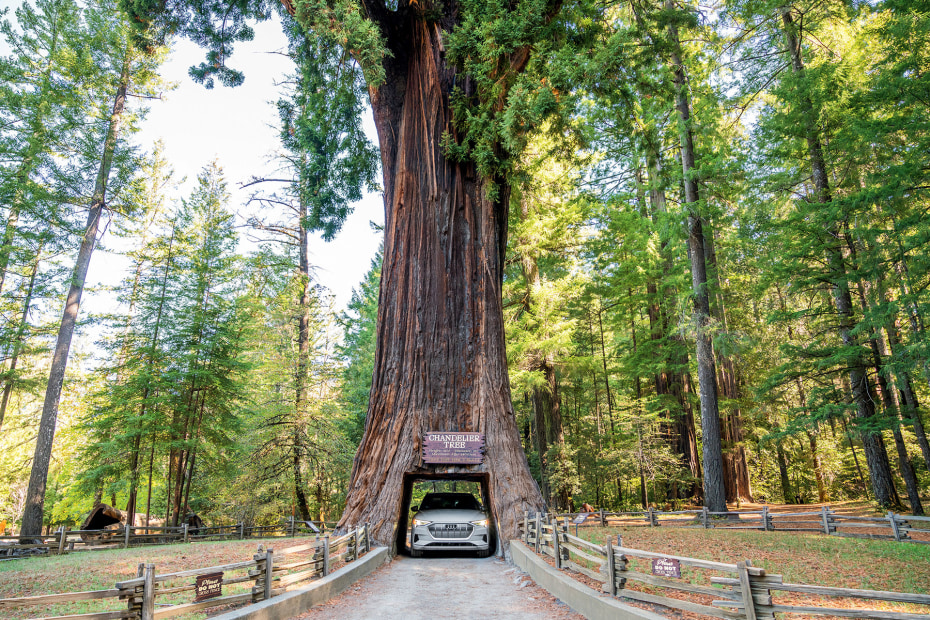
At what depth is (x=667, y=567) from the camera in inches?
187

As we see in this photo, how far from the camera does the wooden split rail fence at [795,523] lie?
10.6m

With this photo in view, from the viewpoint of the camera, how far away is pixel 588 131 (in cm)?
1591

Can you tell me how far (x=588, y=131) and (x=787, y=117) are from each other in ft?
17.5

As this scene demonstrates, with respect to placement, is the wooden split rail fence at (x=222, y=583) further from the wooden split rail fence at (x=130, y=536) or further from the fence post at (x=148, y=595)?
the wooden split rail fence at (x=130, y=536)

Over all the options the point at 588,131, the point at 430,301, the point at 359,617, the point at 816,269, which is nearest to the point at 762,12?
the point at 588,131

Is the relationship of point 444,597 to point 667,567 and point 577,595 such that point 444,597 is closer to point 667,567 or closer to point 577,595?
point 577,595

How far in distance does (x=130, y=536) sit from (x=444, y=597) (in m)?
13.6

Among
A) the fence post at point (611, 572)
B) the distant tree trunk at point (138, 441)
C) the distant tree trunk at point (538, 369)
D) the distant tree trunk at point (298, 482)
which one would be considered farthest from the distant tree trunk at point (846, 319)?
the distant tree trunk at point (138, 441)

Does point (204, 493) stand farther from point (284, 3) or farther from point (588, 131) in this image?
point (588, 131)

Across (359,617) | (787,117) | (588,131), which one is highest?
(588,131)

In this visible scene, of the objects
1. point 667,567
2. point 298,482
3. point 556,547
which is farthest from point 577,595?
point 298,482

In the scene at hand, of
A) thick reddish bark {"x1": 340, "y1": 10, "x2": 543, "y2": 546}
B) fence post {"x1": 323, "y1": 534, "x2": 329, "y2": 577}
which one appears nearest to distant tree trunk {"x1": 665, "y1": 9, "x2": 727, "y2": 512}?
thick reddish bark {"x1": 340, "y1": 10, "x2": 543, "y2": 546}

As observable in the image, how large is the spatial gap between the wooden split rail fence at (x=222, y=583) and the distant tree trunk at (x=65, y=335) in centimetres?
1106

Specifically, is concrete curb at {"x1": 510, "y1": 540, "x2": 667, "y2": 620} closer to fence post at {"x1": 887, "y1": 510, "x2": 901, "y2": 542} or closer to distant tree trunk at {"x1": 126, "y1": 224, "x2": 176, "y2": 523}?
fence post at {"x1": 887, "y1": 510, "x2": 901, "y2": 542}
